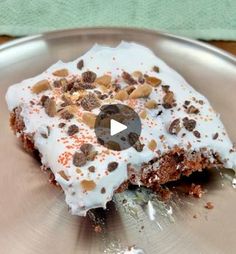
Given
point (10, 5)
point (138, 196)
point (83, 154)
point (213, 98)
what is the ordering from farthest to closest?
point (10, 5) < point (213, 98) < point (138, 196) < point (83, 154)

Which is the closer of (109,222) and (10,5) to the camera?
(109,222)

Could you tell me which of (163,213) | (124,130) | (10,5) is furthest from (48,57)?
(163,213)

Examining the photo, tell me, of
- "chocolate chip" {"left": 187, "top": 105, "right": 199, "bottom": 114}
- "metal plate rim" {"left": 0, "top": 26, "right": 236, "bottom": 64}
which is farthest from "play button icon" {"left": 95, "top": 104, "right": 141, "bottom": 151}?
"metal plate rim" {"left": 0, "top": 26, "right": 236, "bottom": 64}

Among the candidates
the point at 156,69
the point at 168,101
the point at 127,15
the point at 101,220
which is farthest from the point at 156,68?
the point at 127,15

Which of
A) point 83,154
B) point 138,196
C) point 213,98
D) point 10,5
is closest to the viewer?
point 83,154

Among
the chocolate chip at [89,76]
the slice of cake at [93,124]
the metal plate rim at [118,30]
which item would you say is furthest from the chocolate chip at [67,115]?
the metal plate rim at [118,30]

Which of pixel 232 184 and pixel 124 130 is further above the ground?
pixel 124 130

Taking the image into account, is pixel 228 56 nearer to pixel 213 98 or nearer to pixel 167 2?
pixel 213 98

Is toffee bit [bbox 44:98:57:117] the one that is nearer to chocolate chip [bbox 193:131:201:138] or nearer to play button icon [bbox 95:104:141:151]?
play button icon [bbox 95:104:141:151]
